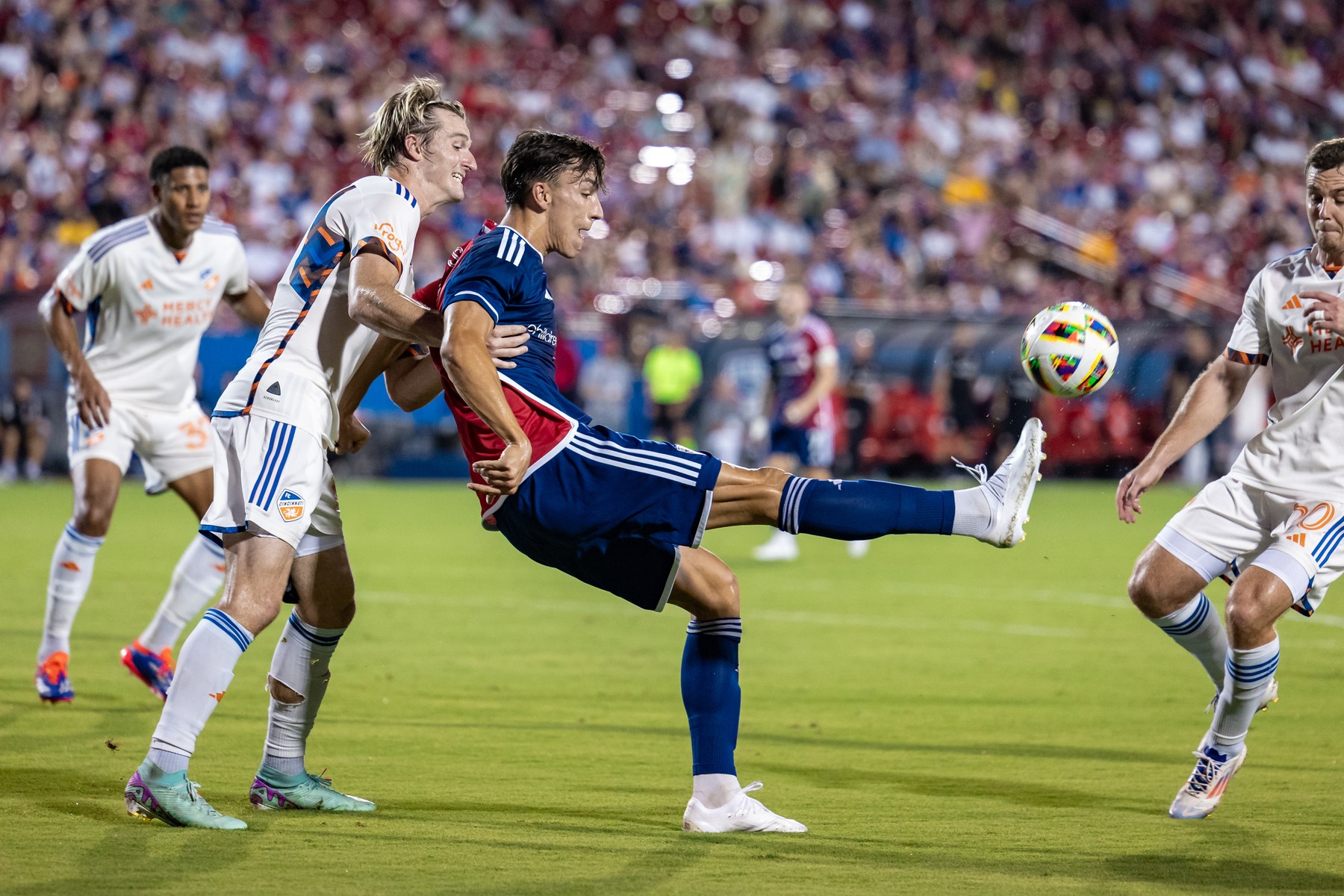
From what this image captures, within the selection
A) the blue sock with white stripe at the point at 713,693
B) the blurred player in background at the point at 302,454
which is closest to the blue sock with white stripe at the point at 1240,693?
the blue sock with white stripe at the point at 713,693

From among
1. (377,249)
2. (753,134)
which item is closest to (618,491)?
(377,249)

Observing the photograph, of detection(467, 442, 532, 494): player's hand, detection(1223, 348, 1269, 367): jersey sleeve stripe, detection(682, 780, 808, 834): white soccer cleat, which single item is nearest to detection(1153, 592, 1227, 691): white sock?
detection(1223, 348, 1269, 367): jersey sleeve stripe

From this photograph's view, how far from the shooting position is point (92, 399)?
24.0 ft

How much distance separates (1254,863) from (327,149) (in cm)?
2192

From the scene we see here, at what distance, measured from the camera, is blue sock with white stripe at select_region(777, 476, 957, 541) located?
16.1 ft

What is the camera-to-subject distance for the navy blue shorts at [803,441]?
15016 mm

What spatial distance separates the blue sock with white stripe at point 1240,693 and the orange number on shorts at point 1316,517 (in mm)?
402

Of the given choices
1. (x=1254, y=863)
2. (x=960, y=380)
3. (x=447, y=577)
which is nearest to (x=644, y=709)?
(x=1254, y=863)

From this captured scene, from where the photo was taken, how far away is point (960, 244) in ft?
86.2

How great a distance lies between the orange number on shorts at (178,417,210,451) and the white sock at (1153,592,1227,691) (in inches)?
181

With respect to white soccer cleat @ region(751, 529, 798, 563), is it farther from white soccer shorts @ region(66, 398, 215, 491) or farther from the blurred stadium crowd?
the blurred stadium crowd

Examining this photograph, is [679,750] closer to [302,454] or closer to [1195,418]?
[302,454]

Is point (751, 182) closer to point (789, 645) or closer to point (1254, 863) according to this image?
point (789, 645)

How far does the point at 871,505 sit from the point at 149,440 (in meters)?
4.28
